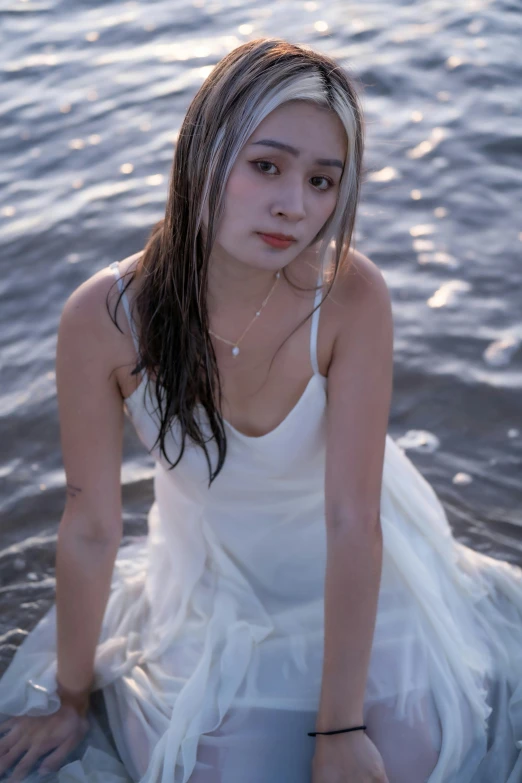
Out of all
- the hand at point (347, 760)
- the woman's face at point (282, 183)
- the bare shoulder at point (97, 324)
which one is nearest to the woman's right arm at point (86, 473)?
the bare shoulder at point (97, 324)

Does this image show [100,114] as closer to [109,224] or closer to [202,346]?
[109,224]

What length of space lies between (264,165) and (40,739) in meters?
1.61

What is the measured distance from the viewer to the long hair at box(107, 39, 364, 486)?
7.25 ft

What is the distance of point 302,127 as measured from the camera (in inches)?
88.7

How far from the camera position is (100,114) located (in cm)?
644

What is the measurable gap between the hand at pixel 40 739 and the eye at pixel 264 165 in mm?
1538

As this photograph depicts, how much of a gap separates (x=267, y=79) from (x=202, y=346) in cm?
70

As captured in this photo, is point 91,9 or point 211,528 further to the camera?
point 91,9

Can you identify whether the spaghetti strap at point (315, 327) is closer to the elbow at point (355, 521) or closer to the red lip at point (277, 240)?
the red lip at point (277, 240)

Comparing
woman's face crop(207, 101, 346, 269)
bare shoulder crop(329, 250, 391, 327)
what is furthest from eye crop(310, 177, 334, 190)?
bare shoulder crop(329, 250, 391, 327)

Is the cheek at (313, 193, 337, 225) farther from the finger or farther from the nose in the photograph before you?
the finger

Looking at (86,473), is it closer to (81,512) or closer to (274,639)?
(81,512)

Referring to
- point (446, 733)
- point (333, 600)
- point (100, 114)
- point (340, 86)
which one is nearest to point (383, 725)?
point (446, 733)

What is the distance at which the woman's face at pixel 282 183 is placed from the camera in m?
2.25
